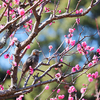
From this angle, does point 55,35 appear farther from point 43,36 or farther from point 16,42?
point 16,42

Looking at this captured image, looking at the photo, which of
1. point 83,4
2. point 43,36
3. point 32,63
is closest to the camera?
point 32,63

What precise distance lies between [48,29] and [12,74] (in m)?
3.41

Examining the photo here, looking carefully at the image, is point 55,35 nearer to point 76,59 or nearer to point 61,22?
point 61,22

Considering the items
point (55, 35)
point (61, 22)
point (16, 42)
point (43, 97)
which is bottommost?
point (43, 97)

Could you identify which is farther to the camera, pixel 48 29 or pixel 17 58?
pixel 48 29

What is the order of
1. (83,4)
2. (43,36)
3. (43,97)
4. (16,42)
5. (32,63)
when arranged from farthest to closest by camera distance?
(83,4)
(43,36)
(43,97)
(32,63)
(16,42)

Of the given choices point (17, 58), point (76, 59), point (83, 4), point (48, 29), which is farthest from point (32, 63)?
point (83, 4)

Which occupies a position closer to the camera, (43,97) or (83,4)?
(43,97)

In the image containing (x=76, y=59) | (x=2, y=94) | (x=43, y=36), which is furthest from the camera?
(x=43, y=36)

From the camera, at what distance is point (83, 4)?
18.9ft

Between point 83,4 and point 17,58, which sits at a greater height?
point 83,4

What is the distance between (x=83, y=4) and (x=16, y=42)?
4.28 m

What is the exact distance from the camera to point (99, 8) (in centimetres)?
586

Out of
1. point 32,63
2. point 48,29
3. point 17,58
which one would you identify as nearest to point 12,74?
point 17,58
